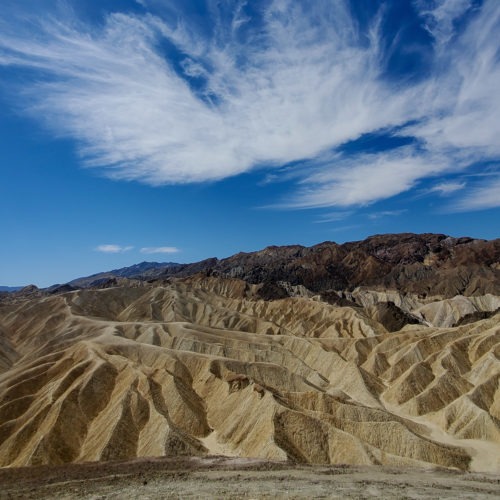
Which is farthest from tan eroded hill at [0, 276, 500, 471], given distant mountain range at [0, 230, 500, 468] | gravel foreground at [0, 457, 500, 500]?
gravel foreground at [0, 457, 500, 500]

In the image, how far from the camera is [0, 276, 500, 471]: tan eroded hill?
44531 millimetres

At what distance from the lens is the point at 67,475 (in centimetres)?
3294

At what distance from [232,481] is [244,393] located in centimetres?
2545

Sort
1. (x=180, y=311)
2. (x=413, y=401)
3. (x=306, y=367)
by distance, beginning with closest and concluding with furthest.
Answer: (x=413, y=401) → (x=306, y=367) → (x=180, y=311)

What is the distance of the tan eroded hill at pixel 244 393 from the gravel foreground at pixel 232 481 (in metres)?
6.28

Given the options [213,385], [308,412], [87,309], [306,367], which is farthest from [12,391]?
[87,309]

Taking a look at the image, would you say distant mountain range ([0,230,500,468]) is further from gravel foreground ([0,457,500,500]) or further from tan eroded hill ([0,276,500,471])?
gravel foreground ([0,457,500,500])

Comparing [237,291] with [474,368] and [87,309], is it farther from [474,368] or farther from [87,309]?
[474,368]

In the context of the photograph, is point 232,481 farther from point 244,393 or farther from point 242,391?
point 242,391

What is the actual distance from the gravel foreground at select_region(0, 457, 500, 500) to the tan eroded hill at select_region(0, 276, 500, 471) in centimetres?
628

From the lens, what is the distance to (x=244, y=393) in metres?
55.9

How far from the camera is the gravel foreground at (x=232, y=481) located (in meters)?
28.2

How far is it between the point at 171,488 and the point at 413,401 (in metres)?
45.8

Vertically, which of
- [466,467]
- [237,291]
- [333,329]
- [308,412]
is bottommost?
[466,467]
